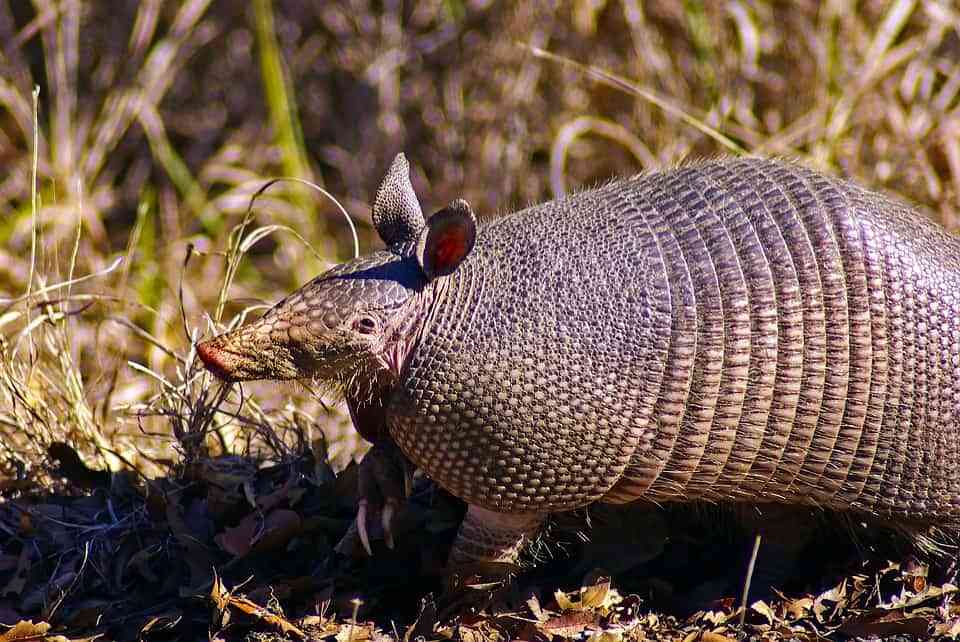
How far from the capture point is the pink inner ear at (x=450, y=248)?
132 inches

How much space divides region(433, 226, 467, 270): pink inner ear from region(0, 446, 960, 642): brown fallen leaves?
3.74 feet

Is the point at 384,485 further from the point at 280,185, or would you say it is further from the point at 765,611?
the point at 280,185

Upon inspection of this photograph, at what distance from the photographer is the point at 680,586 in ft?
13.7

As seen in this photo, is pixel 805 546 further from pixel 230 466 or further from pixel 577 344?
pixel 230 466

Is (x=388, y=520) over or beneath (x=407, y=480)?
beneath

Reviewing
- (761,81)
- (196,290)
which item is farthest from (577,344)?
(196,290)

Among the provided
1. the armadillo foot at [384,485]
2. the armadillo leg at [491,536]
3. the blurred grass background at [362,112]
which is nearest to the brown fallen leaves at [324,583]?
the armadillo leg at [491,536]

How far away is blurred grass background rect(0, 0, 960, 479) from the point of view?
721 centimetres

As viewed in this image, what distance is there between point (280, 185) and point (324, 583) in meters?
5.64

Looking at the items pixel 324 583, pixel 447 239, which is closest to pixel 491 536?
pixel 324 583

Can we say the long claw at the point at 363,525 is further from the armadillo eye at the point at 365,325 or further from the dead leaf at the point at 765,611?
the dead leaf at the point at 765,611

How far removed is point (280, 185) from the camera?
920 cm

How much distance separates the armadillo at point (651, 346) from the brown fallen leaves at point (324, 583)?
1.24 ft

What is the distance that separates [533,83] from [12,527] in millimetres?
5382
